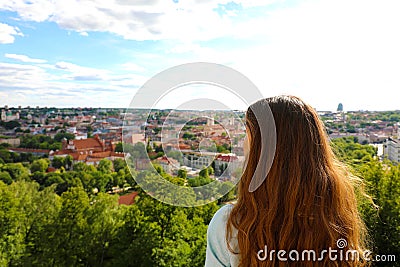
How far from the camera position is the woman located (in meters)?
0.78

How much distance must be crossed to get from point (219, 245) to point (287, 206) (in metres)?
0.17

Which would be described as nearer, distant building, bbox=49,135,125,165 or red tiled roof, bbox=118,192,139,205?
red tiled roof, bbox=118,192,139,205

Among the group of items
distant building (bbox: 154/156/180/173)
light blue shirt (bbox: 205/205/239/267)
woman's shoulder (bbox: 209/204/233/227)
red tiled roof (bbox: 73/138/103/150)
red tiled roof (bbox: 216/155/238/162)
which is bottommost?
Answer: red tiled roof (bbox: 73/138/103/150)

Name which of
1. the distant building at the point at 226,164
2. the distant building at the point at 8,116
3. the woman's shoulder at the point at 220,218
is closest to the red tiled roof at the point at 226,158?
the distant building at the point at 226,164

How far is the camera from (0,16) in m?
19.3

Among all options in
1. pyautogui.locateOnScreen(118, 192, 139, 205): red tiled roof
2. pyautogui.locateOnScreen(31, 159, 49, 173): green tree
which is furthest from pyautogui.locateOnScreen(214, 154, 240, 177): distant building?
pyautogui.locateOnScreen(31, 159, 49, 173): green tree

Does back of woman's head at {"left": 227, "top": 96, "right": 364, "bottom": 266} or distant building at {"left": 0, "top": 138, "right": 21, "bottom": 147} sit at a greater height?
back of woman's head at {"left": 227, "top": 96, "right": 364, "bottom": 266}

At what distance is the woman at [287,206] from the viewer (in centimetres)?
78

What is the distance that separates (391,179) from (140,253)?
14.8 feet

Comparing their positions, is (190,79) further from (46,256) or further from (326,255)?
(46,256)

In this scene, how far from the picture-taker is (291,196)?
782 millimetres

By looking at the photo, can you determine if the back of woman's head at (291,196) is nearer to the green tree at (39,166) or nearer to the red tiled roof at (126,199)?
the red tiled roof at (126,199)

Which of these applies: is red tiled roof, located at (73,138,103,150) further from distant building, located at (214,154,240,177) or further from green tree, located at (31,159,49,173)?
distant building, located at (214,154,240,177)

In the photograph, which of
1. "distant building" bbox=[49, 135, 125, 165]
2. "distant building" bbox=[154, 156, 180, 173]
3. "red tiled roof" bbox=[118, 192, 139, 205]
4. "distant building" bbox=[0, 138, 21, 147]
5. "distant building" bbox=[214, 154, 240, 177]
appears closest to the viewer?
"distant building" bbox=[214, 154, 240, 177]
